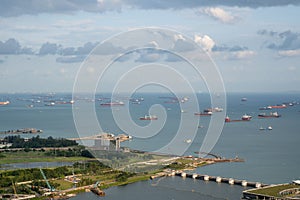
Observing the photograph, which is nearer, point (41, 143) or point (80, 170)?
point (80, 170)

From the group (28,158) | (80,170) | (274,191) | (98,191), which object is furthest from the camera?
(28,158)

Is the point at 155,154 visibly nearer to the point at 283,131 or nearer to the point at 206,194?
the point at 206,194

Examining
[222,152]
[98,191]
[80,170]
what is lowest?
[98,191]

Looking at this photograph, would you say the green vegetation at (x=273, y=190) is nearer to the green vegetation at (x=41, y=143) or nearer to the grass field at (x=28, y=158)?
the grass field at (x=28, y=158)

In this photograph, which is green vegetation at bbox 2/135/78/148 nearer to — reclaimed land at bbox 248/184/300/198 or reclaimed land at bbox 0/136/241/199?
reclaimed land at bbox 0/136/241/199

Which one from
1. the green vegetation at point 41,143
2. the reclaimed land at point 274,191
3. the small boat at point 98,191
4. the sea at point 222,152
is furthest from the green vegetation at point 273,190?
the green vegetation at point 41,143

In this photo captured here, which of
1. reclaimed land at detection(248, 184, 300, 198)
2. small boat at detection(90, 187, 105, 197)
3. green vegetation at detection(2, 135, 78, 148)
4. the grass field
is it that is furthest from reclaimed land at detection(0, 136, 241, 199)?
reclaimed land at detection(248, 184, 300, 198)

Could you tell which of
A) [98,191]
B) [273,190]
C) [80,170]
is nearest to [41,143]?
[80,170]

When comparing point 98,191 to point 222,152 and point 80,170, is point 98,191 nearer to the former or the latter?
point 80,170

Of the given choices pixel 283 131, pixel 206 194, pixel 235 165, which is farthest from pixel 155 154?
pixel 283 131

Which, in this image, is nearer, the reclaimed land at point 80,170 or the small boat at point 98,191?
the small boat at point 98,191

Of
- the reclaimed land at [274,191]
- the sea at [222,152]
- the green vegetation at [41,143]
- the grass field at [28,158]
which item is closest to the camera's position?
the reclaimed land at [274,191]

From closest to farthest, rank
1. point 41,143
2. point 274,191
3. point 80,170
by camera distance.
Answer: point 274,191, point 80,170, point 41,143
